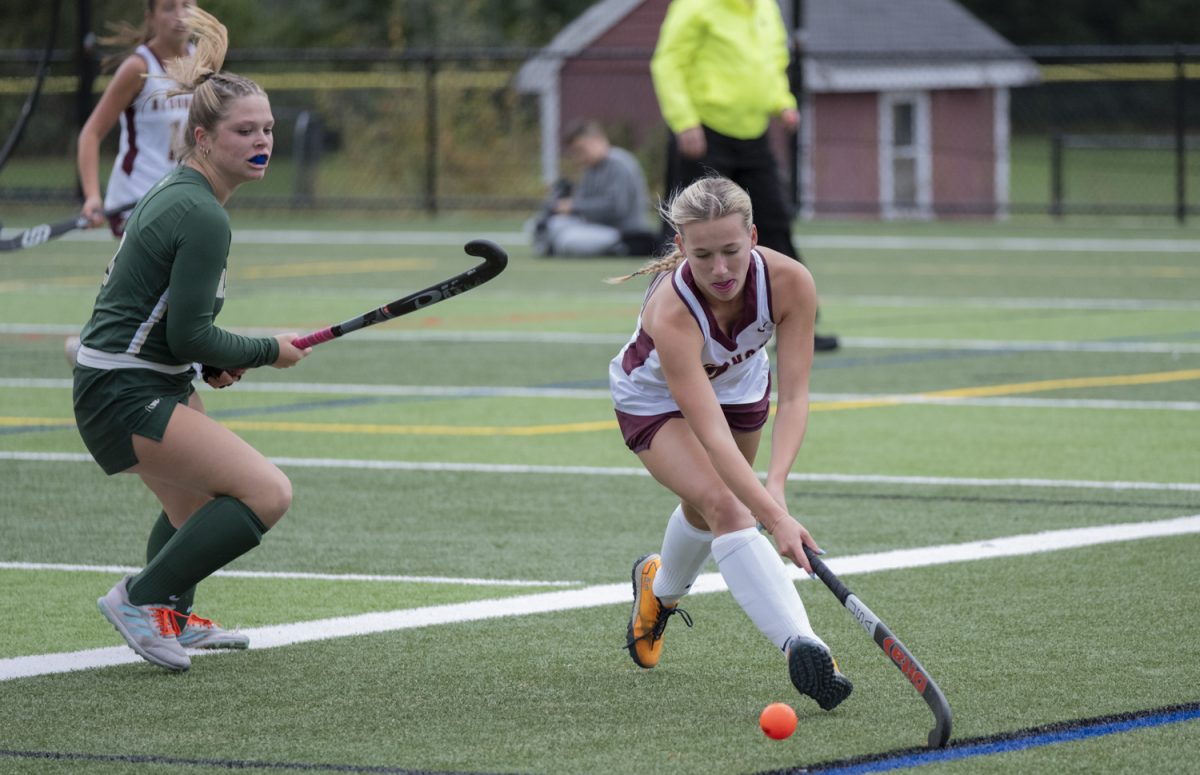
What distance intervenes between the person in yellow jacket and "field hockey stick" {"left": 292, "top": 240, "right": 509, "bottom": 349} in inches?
243

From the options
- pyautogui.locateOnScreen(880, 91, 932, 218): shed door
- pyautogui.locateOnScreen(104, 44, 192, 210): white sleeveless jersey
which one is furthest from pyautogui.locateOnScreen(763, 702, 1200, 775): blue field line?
pyautogui.locateOnScreen(880, 91, 932, 218): shed door

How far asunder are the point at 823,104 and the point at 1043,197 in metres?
5.96

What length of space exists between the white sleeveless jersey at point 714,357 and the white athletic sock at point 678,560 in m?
0.34

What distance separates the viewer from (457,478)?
8289mm

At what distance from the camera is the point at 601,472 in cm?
838

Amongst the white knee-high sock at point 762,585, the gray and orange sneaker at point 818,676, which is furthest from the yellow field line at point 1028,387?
the gray and orange sneaker at point 818,676

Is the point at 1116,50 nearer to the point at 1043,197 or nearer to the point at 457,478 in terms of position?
the point at 1043,197

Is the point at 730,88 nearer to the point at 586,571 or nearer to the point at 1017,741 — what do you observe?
the point at 586,571

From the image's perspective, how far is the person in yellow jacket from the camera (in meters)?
11.8

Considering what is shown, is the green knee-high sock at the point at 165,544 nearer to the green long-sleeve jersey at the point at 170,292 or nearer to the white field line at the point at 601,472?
the green long-sleeve jersey at the point at 170,292

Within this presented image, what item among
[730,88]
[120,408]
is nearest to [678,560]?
[120,408]

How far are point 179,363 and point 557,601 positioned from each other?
1464 millimetres

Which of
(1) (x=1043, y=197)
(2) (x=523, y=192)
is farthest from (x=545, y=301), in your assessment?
(1) (x=1043, y=197)

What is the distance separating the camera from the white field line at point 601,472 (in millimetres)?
7906
